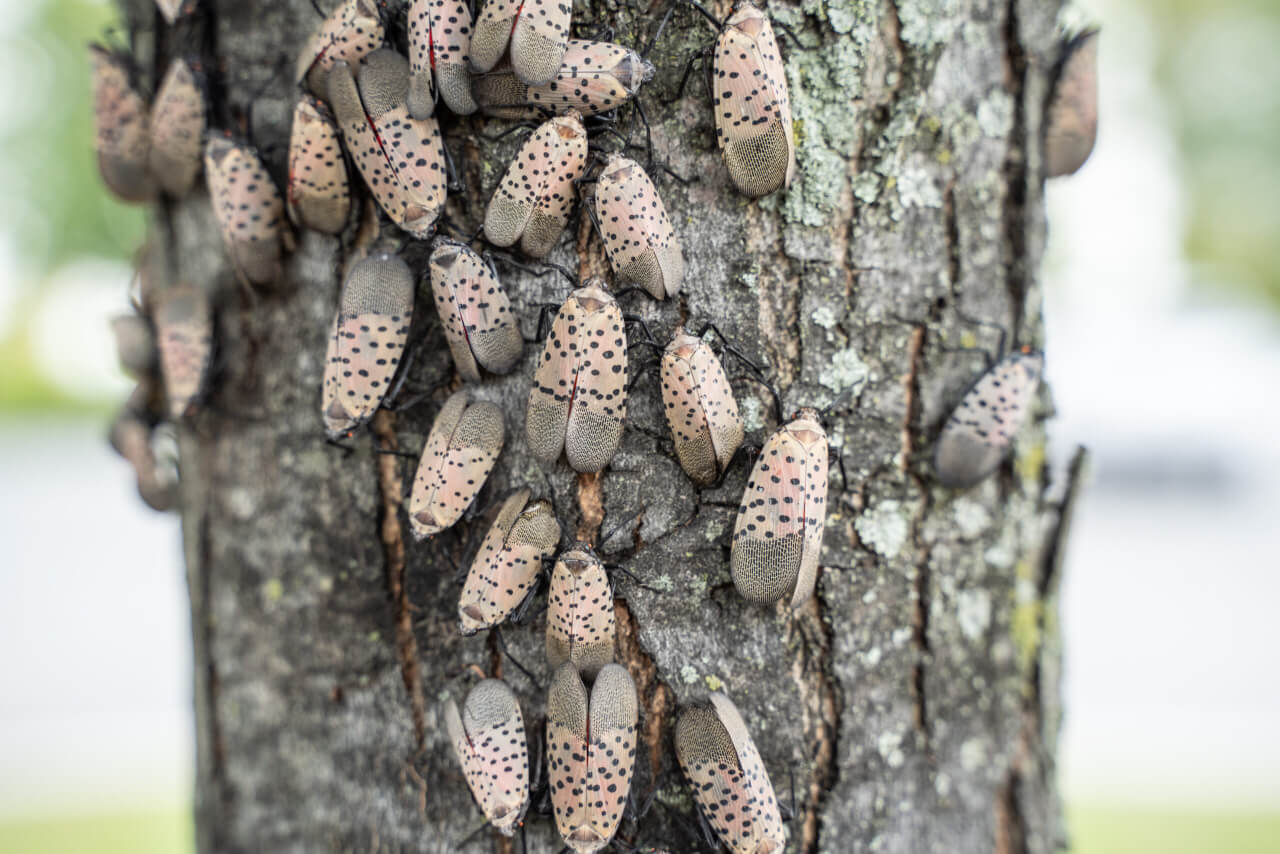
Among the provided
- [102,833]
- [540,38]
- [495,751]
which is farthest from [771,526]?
[102,833]

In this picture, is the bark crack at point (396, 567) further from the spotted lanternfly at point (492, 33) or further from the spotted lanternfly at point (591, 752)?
the spotted lanternfly at point (492, 33)

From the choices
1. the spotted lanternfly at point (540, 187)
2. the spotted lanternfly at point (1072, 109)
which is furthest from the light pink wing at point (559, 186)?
the spotted lanternfly at point (1072, 109)

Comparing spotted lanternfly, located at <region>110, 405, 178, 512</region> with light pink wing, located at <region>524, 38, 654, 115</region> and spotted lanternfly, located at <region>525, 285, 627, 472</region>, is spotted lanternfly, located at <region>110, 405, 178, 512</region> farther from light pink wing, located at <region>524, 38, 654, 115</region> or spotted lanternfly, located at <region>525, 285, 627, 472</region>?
light pink wing, located at <region>524, 38, 654, 115</region>

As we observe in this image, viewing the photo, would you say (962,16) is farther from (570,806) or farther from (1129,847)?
(1129,847)

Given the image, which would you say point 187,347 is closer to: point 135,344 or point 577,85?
point 135,344

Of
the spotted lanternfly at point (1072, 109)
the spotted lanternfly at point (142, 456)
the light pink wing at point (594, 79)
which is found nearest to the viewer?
the light pink wing at point (594, 79)

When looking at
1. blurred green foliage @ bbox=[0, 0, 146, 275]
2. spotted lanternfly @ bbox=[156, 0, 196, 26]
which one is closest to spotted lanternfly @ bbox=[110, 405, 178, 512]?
spotted lanternfly @ bbox=[156, 0, 196, 26]
